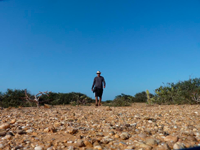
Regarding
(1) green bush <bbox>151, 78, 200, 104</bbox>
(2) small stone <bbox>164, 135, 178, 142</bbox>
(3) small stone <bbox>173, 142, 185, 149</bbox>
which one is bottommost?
(3) small stone <bbox>173, 142, 185, 149</bbox>

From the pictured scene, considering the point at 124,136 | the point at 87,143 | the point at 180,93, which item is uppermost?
the point at 180,93

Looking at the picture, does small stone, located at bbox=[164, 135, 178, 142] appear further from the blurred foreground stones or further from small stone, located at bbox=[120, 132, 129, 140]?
small stone, located at bbox=[120, 132, 129, 140]

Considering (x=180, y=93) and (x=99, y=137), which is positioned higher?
(x=180, y=93)

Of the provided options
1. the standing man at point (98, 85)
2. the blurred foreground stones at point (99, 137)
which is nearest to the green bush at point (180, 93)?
the standing man at point (98, 85)

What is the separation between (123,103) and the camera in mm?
10711

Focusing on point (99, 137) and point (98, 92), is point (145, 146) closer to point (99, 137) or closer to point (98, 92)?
point (99, 137)

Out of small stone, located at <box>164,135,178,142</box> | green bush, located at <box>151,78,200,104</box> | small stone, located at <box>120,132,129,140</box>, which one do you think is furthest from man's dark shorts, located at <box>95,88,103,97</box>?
small stone, located at <box>164,135,178,142</box>

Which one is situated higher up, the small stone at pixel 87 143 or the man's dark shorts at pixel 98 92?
the man's dark shorts at pixel 98 92

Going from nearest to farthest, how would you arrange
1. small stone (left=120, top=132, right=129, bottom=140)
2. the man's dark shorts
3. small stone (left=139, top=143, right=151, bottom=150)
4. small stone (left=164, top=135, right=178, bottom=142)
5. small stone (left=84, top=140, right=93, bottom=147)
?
1. small stone (left=139, top=143, right=151, bottom=150)
2. small stone (left=84, top=140, right=93, bottom=147)
3. small stone (left=164, top=135, right=178, bottom=142)
4. small stone (left=120, top=132, right=129, bottom=140)
5. the man's dark shorts

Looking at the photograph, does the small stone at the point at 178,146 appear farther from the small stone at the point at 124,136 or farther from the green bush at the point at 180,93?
the green bush at the point at 180,93

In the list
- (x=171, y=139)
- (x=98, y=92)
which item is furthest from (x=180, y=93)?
(x=171, y=139)

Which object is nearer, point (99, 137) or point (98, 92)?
point (99, 137)

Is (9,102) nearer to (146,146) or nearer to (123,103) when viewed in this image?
(123,103)

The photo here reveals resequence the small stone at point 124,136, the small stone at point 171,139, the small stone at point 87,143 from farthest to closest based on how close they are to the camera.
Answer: the small stone at point 124,136
the small stone at point 171,139
the small stone at point 87,143
